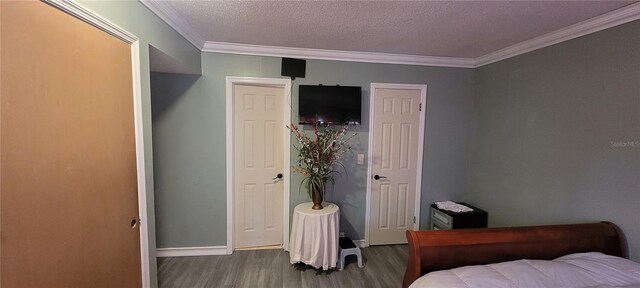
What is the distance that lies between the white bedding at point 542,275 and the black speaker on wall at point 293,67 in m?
2.20

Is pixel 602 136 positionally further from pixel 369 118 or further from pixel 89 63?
pixel 89 63

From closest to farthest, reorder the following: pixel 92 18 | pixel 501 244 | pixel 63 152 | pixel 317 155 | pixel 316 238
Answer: pixel 63 152 < pixel 92 18 < pixel 501 244 < pixel 316 238 < pixel 317 155

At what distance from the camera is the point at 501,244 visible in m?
1.61

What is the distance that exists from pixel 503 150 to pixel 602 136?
842 mm

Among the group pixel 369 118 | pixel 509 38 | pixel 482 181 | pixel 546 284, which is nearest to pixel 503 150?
pixel 482 181

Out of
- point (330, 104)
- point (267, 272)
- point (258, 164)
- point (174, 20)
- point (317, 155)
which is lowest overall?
point (267, 272)

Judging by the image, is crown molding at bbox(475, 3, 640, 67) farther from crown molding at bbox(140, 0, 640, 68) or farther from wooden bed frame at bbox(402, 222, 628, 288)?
wooden bed frame at bbox(402, 222, 628, 288)

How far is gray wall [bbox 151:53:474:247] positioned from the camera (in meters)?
2.60

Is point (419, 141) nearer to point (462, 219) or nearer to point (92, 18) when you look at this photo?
point (462, 219)

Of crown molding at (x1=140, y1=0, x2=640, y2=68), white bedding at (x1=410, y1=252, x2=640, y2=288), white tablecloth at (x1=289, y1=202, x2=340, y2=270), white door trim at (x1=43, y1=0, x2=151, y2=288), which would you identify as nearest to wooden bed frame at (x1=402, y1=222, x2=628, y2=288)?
white bedding at (x1=410, y1=252, x2=640, y2=288)

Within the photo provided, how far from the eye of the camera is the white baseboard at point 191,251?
2713 millimetres

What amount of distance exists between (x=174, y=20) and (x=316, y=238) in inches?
87.7

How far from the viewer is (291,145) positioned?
2779mm

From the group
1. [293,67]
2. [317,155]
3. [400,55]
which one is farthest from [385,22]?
[317,155]
